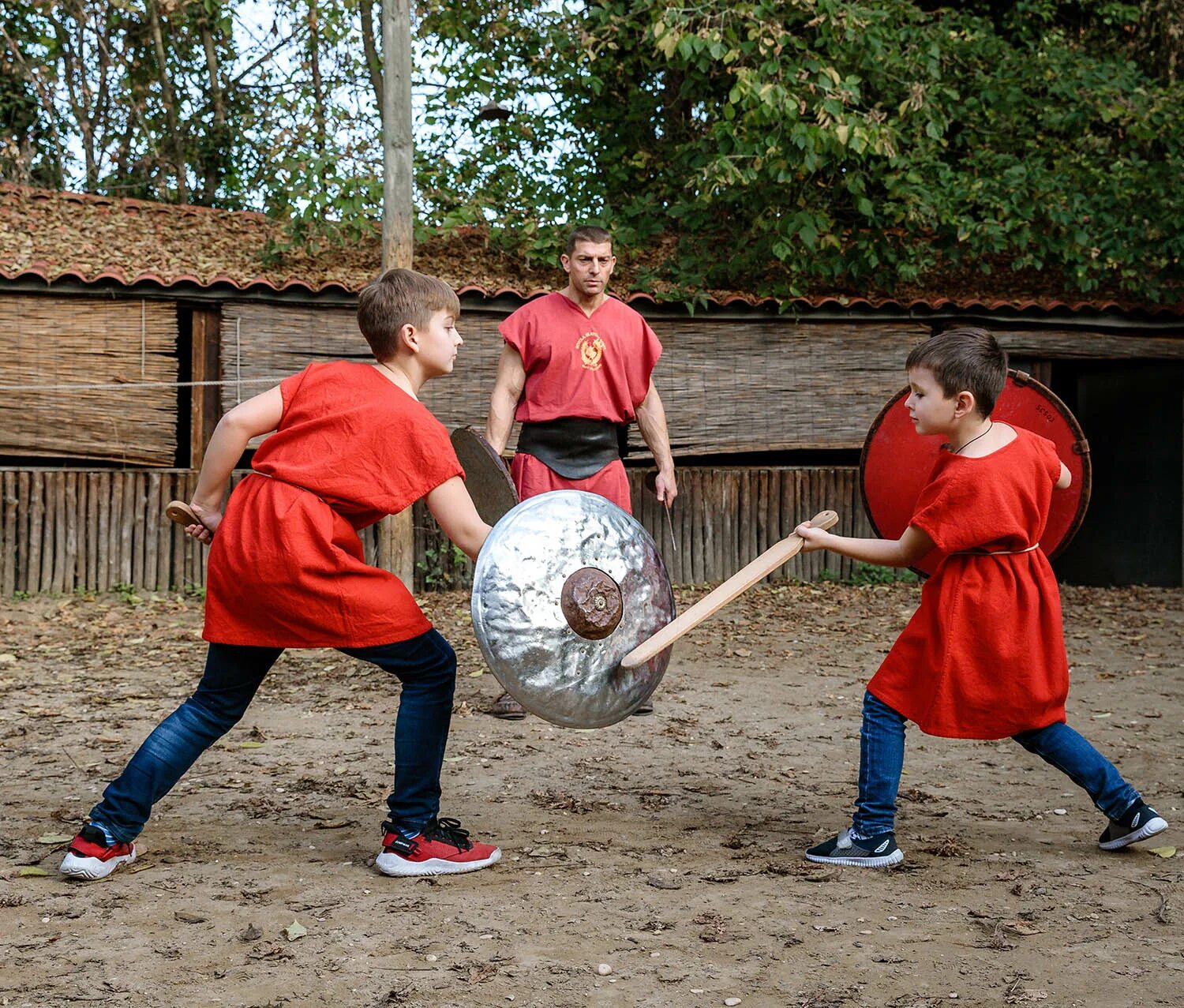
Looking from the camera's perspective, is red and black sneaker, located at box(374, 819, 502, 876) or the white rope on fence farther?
the white rope on fence

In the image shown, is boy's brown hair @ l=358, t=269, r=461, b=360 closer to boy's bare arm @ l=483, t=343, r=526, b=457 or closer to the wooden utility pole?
boy's bare arm @ l=483, t=343, r=526, b=457

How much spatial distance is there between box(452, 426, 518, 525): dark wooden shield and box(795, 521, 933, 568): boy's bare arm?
105 centimetres

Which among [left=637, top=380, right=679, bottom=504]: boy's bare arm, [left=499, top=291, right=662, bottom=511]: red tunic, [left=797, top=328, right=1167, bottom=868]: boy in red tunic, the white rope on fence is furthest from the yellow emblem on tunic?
the white rope on fence

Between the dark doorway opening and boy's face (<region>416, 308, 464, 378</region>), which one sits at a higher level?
boy's face (<region>416, 308, 464, 378</region>)

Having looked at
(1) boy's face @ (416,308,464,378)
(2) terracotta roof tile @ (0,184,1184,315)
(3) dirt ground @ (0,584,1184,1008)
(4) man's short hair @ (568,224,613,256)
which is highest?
(2) terracotta roof tile @ (0,184,1184,315)

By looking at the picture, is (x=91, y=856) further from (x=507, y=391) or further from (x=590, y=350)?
(x=590, y=350)

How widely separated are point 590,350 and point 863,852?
2.31 meters

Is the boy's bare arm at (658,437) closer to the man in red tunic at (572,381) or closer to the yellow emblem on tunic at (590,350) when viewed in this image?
the man in red tunic at (572,381)

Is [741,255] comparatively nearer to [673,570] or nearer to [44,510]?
[673,570]

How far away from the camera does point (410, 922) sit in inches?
110

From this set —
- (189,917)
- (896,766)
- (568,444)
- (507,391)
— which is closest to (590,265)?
(507,391)

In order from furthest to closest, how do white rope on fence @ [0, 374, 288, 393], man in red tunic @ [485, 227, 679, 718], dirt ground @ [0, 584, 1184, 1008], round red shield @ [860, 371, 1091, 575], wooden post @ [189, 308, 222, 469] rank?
wooden post @ [189, 308, 222, 469]
white rope on fence @ [0, 374, 288, 393]
man in red tunic @ [485, 227, 679, 718]
round red shield @ [860, 371, 1091, 575]
dirt ground @ [0, 584, 1184, 1008]

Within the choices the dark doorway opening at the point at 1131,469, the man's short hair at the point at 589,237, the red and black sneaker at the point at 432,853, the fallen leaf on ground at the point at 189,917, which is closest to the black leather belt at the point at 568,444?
the man's short hair at the point at 589,237

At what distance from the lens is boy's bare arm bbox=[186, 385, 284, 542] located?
9.64 feet
